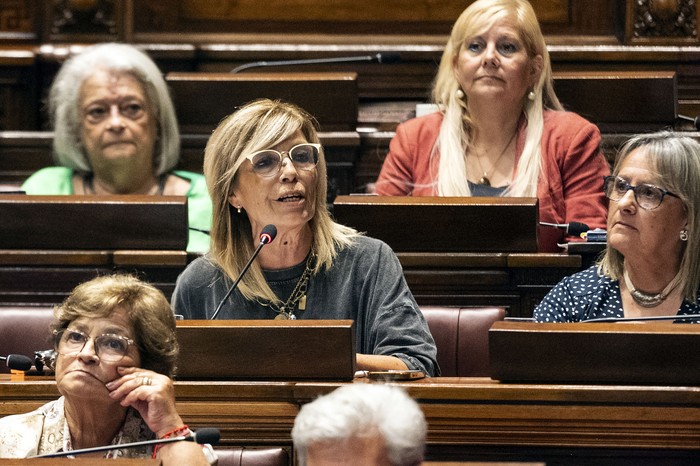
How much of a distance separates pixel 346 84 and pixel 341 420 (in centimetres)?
148

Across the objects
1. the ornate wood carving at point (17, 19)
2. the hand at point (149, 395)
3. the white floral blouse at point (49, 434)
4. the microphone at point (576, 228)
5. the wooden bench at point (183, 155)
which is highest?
the ornate wood carving at point (17, 19)

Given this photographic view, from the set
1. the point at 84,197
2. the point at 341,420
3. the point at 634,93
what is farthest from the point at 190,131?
the point at 341,420

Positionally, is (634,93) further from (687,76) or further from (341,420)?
(341,420)

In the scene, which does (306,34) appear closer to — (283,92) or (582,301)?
(283,92)

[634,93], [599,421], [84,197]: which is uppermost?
[634,93]

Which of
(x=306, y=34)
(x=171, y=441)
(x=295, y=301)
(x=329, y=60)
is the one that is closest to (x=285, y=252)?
(x=295, y=301)

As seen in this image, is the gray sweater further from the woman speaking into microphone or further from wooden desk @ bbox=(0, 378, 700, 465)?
→ wooden desk @ bbox=(0, 378, 700, 465)

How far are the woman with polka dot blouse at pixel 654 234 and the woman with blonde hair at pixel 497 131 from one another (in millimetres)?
422

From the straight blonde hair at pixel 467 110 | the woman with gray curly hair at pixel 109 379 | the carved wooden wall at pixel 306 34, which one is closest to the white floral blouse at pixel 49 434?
the woman with gray curly hair at pixel 109 379

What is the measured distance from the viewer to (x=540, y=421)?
128 centimetres

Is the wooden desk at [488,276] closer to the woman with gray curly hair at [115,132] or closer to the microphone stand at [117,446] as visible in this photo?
the woman with gray curly hair at [115,132]

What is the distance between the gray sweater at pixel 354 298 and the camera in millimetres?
1635

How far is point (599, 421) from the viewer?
1.28m

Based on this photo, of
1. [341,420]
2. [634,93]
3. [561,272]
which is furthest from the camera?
[634,93]
